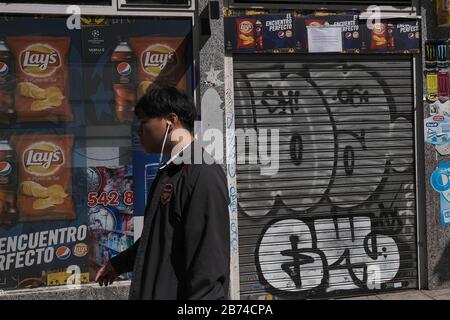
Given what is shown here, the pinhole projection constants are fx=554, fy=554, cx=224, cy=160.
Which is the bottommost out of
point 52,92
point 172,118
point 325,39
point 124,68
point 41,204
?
point 41,204

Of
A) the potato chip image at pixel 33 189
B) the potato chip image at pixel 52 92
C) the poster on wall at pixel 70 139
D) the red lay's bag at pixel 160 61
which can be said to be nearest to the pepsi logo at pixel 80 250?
the poster on wall at pixel 70 139

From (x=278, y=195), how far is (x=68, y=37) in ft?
9.06

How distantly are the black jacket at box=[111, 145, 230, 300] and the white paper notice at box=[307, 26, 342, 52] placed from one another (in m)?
3.95

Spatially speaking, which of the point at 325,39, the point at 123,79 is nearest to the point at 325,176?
the point at 325,39

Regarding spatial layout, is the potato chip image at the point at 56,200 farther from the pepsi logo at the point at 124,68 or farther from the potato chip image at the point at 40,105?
the pepsi logo at the point at 124,68

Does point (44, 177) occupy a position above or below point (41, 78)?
below

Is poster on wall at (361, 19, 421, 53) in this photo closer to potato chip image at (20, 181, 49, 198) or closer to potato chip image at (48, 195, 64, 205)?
potato chip image at (48, 195, 64, 205)

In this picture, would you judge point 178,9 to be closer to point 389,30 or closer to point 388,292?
point 389,30

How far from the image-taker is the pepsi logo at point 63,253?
5.48 m

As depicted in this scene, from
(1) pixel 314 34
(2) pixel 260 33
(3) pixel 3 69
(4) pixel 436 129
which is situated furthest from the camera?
(4) pixel 436 129

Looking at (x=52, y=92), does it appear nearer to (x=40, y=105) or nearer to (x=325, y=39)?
(x=40, y=105)

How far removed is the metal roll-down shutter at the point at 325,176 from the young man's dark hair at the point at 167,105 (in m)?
3.37

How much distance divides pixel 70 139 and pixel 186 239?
3509 millimetres

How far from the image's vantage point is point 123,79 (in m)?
5.68
